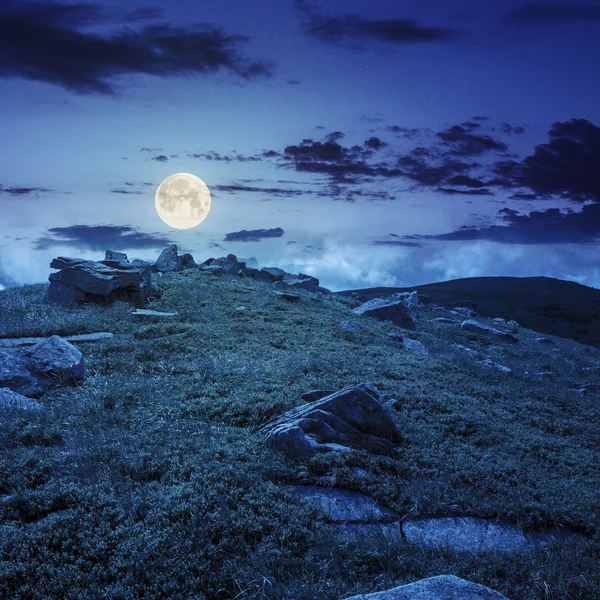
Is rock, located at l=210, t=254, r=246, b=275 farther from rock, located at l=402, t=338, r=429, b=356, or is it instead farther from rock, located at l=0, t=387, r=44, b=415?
rock, located at l=0, t=387, r=44, b=415

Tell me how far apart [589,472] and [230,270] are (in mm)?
33844

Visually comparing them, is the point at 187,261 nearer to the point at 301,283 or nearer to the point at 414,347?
the point at 301,283

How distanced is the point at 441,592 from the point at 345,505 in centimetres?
380

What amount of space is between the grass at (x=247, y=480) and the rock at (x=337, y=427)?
0.40 m

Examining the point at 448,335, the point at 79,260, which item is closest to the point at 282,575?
the point at 79,260

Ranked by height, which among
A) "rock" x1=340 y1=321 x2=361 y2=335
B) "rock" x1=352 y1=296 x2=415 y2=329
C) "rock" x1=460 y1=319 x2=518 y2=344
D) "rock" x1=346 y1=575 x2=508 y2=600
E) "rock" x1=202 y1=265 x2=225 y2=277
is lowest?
"rock" x1=460 y1=319 x2=518 y2=344

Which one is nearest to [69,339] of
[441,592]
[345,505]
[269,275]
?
[345,505]

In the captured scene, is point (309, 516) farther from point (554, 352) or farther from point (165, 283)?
point (554, 352)

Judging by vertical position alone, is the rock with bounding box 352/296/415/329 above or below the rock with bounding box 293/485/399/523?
below

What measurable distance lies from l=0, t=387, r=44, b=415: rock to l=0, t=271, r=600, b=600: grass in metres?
0.43

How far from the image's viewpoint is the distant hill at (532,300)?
315 ft

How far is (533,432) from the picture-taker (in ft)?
47.6

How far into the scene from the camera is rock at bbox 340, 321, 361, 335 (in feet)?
84.4

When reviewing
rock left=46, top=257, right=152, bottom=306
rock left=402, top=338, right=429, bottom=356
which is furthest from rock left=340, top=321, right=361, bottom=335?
rock left=46, top=257, right=152, bottom=306
